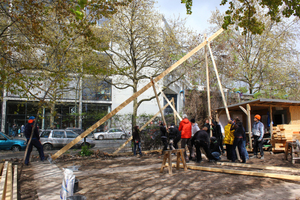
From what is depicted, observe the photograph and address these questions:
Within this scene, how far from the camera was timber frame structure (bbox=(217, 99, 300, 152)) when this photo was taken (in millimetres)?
11414

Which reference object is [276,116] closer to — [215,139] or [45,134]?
[215,139]

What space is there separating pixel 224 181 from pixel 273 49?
19.1m

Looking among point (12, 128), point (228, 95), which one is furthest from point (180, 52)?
point (12, 128)

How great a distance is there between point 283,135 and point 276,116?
13.8 ft

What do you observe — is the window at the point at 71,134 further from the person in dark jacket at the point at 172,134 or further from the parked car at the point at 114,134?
the person in dark jacket at the point at 172,134

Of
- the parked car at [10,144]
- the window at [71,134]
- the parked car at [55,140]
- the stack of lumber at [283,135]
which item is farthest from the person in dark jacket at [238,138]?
the parked car at [10,144]

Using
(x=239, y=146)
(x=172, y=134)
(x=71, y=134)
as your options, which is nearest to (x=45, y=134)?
(x=71, y=134)

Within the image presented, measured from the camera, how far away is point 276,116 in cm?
1509

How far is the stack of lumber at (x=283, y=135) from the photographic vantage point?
444 inches

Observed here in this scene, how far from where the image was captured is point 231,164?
846 centimetres

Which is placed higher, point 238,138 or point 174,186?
point 238,138

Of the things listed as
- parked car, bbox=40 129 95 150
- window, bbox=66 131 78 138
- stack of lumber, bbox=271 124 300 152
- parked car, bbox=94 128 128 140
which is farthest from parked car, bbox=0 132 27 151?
stack of lumber, bbox=271 124 300 152

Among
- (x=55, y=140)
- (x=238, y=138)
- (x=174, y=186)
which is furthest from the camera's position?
(x=55, y=140)

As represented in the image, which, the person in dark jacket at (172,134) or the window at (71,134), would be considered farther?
the window at (71,134)
